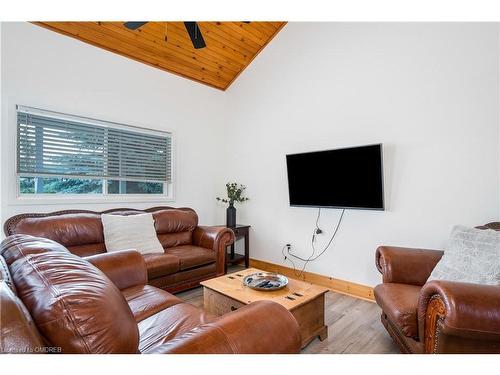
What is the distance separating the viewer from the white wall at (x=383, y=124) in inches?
88.6

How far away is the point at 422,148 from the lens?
2475 mm

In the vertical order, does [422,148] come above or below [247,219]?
above

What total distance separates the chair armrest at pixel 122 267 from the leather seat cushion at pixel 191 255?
0.78 m

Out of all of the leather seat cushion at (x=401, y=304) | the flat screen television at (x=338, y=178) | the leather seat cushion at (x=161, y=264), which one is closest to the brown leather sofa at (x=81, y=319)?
the leather seat cushion at (x=401, y=304)

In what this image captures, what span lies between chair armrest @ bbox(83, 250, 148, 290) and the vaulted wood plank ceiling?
2485mm

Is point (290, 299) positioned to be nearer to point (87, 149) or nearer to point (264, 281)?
point (264, 281)

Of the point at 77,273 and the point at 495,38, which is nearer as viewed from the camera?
the point at 77,273

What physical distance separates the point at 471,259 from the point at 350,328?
3.37ft

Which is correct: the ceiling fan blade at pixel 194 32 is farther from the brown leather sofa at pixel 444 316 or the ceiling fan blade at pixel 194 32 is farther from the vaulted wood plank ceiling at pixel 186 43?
the brown leather sofa at pixel 444 316

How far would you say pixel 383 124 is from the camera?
2703 millimetres

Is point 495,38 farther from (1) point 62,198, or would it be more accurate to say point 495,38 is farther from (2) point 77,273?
(1) point 62,198
